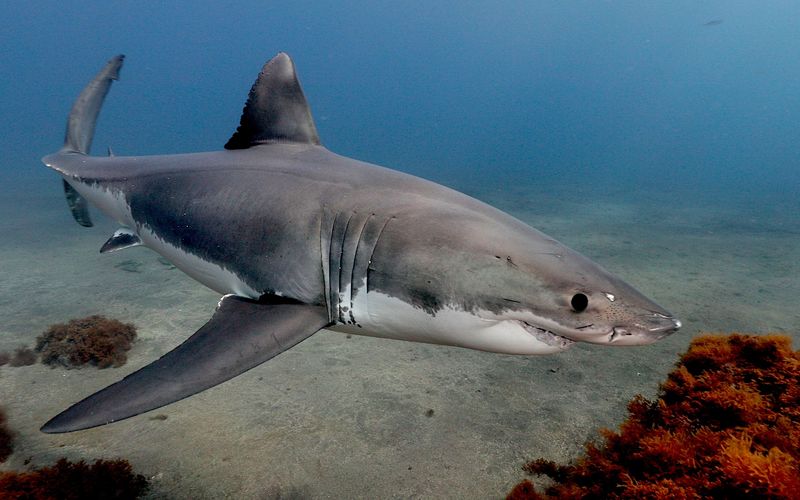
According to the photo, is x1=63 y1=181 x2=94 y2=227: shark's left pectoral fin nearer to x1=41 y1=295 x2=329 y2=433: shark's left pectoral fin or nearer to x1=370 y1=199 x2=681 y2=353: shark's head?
x1=41 y1=295 x2=329 y2=433: shark's left pectoral fin

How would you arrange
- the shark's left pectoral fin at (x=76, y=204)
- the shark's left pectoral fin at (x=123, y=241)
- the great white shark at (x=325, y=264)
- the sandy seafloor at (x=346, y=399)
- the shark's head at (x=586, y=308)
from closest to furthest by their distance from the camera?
the shark's head at (x=586, y=308) < the great white shark at (x=325, y=264) < the sandy seafloor at (x=346, y=399) < the shark's left pectoral fin at (x=123, y=241) < the shark's left pectoral fin at (x=76, y=204)

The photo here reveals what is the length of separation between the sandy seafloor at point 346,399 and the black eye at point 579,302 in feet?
6.98

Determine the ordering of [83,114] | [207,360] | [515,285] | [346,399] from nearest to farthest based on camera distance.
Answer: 1. [515,285]
2. [207,360]
3. [346,399]
4. [83,114]

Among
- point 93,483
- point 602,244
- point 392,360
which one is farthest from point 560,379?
point 602,244

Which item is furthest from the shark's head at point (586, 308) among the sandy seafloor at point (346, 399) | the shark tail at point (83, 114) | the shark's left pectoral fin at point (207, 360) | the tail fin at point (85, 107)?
the tail fin at point (85, 107)

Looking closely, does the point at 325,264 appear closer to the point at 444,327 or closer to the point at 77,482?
the point at 444,327

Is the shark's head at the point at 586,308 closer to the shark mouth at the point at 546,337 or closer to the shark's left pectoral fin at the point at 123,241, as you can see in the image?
the shark mouth at the point at 546,337

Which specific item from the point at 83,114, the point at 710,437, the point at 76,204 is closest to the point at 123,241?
the point at 76,204

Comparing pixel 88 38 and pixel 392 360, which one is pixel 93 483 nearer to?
pixel 392 360

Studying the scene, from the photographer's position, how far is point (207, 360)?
2004 millimetres

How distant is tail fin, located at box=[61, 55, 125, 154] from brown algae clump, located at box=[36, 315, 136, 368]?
242cm

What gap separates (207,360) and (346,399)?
107 inches

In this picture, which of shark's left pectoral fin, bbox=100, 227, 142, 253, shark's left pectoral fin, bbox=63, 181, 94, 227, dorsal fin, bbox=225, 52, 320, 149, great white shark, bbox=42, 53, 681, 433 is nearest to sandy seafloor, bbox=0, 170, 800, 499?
great white shark, bbox=42, 53, 681, 433

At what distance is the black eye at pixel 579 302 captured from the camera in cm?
178
